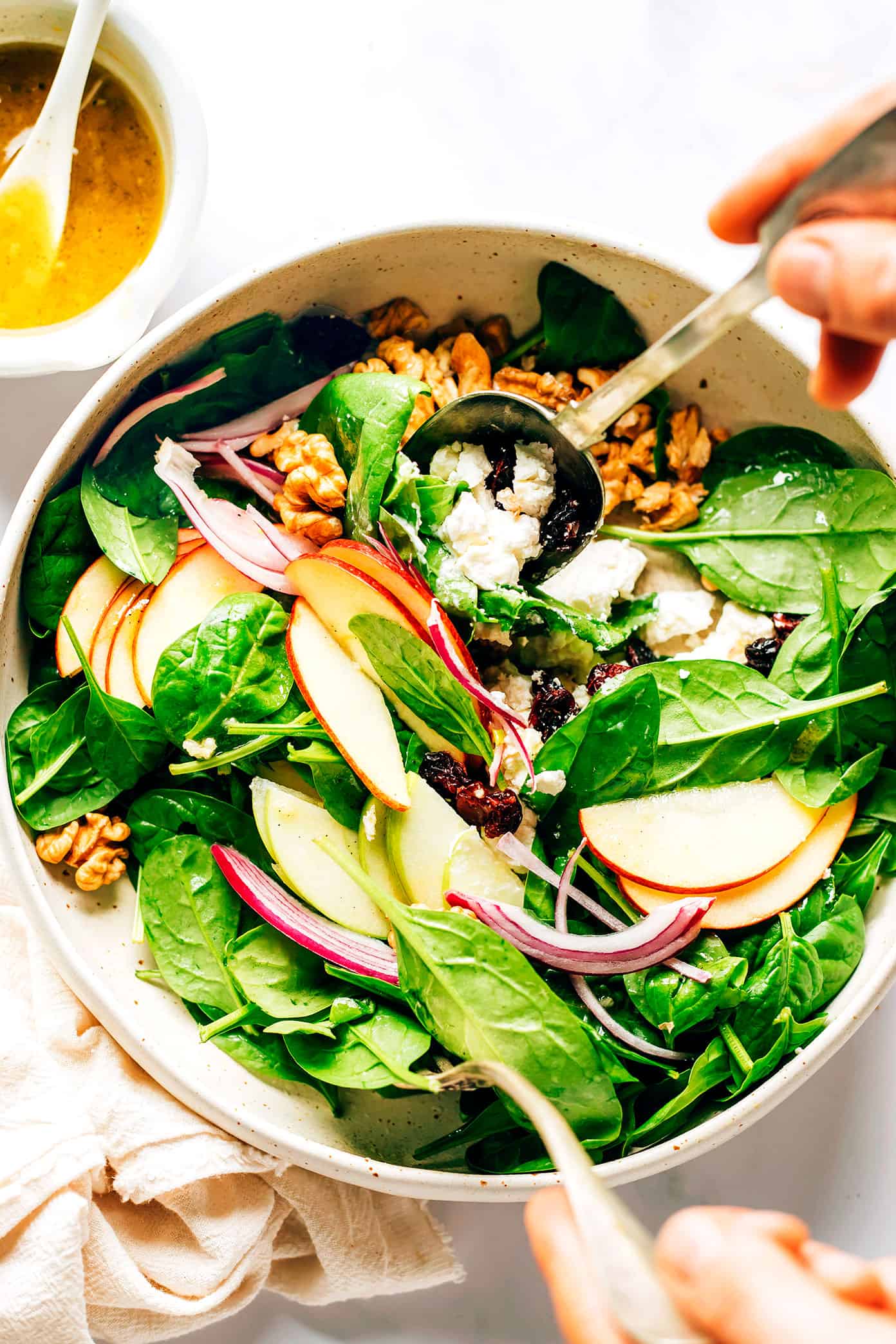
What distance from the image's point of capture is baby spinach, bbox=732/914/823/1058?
4.56ft

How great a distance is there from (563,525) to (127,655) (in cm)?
60

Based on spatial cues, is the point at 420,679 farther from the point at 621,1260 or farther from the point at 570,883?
the point at 621,1260

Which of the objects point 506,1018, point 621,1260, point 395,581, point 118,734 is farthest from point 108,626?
point 621,1260

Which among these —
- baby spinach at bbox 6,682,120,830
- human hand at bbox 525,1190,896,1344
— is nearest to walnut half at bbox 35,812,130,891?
baby spinach at bbox 6,682,120,830

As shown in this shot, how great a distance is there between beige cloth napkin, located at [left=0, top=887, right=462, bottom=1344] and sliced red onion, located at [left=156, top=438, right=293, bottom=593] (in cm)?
57

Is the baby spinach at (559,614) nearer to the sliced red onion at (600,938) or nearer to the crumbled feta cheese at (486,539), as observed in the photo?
the crumbled feta cheese at (486,539)

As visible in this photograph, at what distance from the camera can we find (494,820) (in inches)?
56.8

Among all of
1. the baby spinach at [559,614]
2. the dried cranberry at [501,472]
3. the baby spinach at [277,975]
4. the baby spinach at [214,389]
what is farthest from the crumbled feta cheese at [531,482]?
the baby spinach at [277,975]

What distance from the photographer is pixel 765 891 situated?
145 centimetres

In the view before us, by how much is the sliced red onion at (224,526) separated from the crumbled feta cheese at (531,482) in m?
0.31

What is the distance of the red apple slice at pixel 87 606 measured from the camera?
146 cm

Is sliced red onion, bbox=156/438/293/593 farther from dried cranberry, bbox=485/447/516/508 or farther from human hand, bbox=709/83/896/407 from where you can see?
human hand, bbox=709/83/896/407

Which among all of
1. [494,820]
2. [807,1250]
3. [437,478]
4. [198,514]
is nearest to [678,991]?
[494,820]

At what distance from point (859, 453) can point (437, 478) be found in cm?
57
